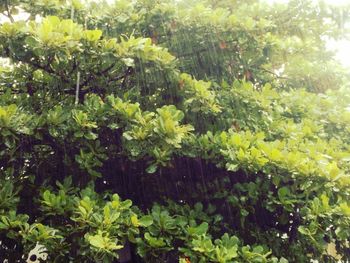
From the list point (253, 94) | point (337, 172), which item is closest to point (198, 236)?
point (337, 172)

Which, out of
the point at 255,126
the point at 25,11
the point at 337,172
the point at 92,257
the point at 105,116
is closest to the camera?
the point at 92,257

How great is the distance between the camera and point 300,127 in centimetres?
371

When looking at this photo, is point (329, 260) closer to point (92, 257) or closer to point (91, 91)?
point (92, 257)

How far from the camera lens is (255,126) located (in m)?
3.51

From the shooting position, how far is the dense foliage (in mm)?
2744

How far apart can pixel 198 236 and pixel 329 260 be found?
176cm

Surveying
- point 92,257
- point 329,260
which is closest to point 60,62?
point 92,257

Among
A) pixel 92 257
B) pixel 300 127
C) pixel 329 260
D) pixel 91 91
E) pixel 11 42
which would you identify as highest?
pixel 11 42

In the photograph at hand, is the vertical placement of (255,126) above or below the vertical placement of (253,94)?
below

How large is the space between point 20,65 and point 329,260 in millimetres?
3741

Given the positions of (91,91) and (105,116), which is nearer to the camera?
(105,116)

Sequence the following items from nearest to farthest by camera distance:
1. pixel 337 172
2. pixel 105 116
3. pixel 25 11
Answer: pixel 337 172, pixel 105 116, pixel 25 11

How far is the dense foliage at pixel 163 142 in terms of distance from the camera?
274cm

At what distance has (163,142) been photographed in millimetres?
2859
